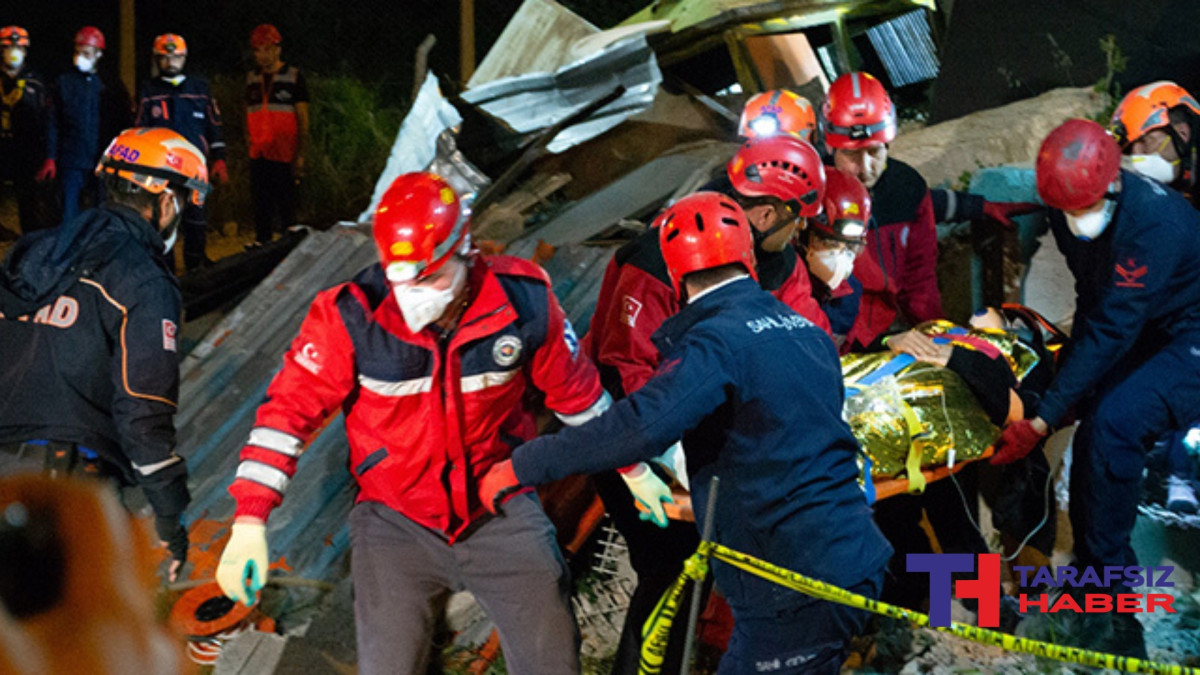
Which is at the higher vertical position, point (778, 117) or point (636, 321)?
point (778, 117)

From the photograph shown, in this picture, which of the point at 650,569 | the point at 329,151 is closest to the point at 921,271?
the point at 650,569

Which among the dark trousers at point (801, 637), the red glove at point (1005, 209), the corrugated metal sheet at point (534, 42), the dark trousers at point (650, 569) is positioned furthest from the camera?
the corrugated metal sheet at point (534, 42)

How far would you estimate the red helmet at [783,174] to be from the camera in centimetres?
457

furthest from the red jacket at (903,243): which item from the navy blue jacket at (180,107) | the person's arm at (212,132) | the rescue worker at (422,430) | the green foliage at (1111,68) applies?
the person's arm at (212,132)

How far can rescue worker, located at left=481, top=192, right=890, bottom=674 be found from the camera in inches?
131

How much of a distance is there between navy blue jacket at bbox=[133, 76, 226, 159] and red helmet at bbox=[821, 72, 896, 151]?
4.89 meters

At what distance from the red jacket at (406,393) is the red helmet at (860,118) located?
252cm

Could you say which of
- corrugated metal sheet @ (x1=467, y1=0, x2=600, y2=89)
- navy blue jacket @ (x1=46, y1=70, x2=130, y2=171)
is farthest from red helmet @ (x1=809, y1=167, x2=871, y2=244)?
navy blue jacket @ (x1=46, y1=70, x2=130, y2=171)

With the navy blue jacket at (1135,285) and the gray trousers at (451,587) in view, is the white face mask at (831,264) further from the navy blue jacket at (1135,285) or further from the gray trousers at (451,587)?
the gray trousers at (451,587)

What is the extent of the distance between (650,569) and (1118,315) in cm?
214

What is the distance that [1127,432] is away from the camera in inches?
190

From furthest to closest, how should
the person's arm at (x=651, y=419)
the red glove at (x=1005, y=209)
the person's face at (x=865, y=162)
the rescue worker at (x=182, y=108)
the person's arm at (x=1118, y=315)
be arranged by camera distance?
the rescue worker at (x=182, y=108)
the red glove at (x=1005, y=209)
the person's face at (x=865, y=162)
the person's arm at (x=1118, y=315)
the person's arm at (x=651, y=419)

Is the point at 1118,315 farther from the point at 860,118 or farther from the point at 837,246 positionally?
the point at 860,118

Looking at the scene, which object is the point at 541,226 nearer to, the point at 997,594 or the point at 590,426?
the point at 997,594
